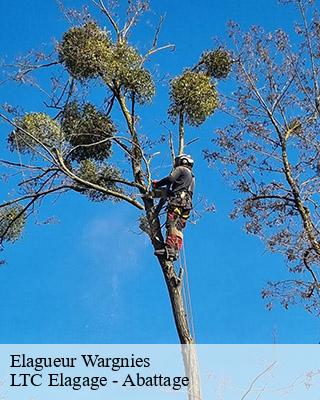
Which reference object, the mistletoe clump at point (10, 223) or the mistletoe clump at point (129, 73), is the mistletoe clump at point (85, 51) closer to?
the mistletoe clump at point (129, 73)

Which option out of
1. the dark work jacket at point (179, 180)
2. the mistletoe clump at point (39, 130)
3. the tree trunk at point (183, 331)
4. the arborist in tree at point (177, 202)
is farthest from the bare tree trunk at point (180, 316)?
the mistletoe clump at point (39, 130)

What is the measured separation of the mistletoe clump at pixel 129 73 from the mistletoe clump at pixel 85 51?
7 cm

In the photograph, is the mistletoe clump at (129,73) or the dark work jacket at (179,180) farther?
the mistletoe clump at (129,73)

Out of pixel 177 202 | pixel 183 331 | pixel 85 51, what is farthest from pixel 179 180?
pixel 85 51

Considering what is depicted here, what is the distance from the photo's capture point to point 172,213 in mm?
6855

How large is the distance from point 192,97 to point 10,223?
84.7 inches

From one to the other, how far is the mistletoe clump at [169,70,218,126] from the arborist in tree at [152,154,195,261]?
1075 millimetres

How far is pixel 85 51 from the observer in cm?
778

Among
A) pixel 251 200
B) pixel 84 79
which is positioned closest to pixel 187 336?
pixel 84 79

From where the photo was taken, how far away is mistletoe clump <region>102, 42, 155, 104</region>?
7.77 meters

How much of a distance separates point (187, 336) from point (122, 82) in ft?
8.50

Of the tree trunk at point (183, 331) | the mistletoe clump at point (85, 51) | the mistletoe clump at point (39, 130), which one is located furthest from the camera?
the mistletoe clump at point (85, 51)

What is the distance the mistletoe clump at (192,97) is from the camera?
791 centimetres

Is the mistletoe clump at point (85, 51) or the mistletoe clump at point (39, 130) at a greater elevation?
the mistletoe clump at point (85, 51)
